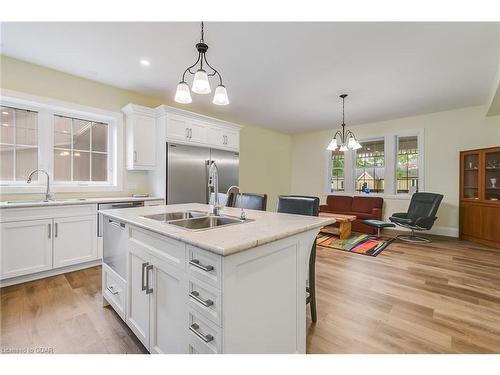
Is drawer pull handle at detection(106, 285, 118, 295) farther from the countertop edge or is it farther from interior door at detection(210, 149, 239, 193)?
interior door at detection(210, 149, 239, 193)

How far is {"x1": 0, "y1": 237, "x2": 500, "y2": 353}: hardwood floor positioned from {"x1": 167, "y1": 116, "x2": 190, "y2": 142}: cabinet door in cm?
213

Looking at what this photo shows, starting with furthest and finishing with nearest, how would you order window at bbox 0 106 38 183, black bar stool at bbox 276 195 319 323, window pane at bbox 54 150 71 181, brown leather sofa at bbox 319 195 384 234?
brown leather sofa at bbox 319 195 384 234, window pane at bbox 54 150 71 181, window at bbox 0 106 38 183, black bar stool at bbox 276 195 319 323


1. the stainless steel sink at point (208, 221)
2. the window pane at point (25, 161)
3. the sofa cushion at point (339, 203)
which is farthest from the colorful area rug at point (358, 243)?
the window pane at point (25, 161)

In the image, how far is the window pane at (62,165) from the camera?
3.21m

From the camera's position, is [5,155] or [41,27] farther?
[5,155]

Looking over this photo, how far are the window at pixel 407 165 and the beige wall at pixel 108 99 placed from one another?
3076 mm

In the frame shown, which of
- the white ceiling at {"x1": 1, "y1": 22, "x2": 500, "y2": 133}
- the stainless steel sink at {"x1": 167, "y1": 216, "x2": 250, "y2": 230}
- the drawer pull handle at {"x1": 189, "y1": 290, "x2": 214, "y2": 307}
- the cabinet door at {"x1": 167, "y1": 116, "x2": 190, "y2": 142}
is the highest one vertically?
the white ceiling at {"x1": 1, "y1": 22, "x2": 500, "y2": 133}

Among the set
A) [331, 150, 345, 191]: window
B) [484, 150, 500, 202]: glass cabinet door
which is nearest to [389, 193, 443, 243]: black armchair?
[484, 150, 500, 202]: glass cabinet door

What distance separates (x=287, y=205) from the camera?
2.11m

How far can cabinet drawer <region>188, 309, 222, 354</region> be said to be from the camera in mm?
1006

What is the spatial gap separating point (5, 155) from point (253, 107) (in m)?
3.69
